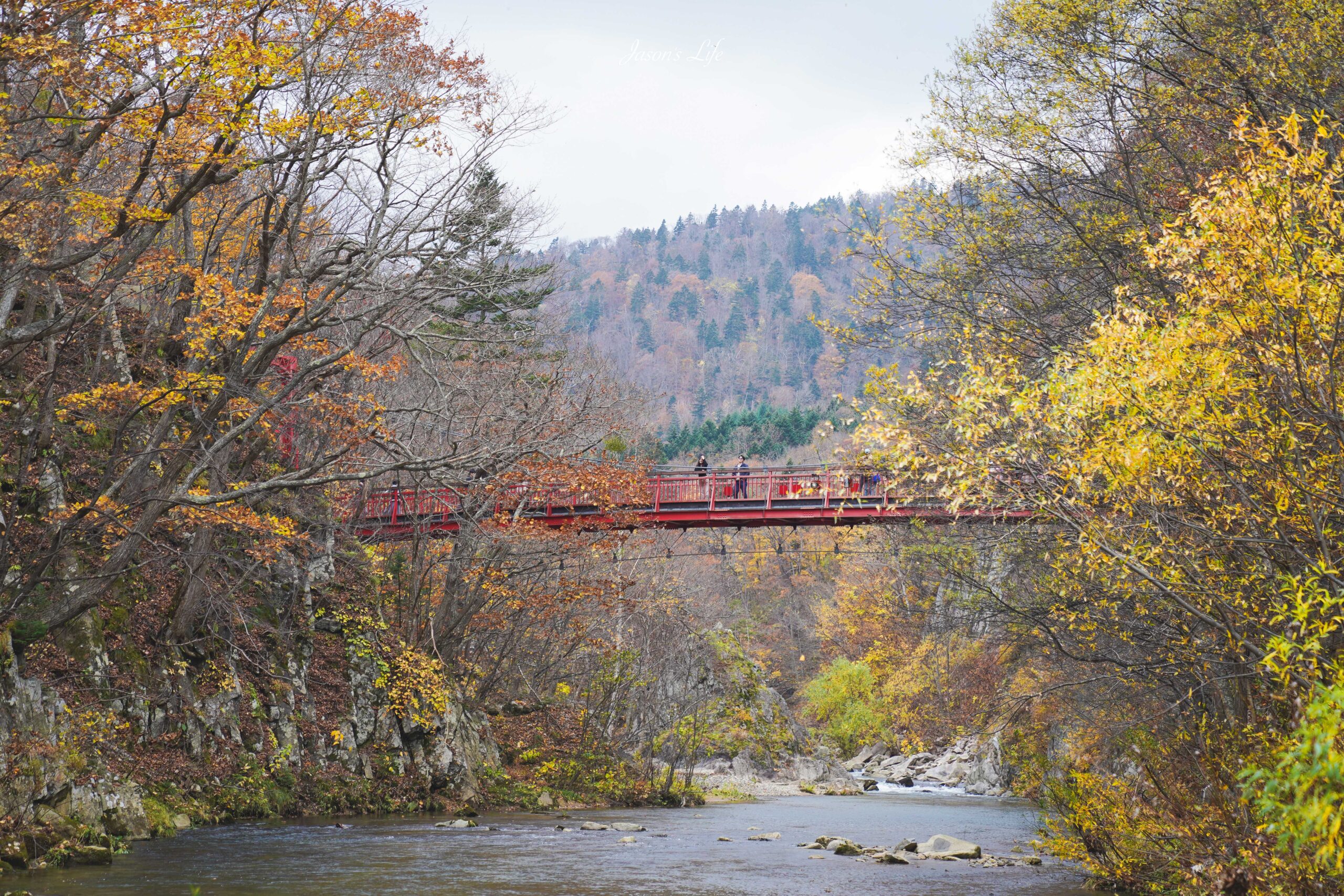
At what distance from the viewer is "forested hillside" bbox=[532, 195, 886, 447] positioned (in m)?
102

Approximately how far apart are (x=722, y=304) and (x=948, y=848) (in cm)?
11226

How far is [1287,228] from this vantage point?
6.21 metres

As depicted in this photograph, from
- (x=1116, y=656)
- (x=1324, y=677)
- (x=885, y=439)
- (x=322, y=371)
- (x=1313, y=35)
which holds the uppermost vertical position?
(x=1313, y=35)

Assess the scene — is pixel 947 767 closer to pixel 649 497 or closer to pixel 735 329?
pixel 649 497

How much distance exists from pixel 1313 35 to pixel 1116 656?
277 inches

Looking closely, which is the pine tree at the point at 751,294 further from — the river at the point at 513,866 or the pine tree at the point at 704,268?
the river at the point at 513,866

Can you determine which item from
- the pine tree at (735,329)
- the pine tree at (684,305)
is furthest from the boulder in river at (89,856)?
the pine tree at (684,305)

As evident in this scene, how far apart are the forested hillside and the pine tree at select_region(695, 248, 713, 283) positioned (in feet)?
0.65

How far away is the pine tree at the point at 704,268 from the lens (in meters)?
133

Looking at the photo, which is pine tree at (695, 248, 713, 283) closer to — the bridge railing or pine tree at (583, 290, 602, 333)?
pine tree at (583, 290, 602, 333)

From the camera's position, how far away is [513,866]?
1224 cm

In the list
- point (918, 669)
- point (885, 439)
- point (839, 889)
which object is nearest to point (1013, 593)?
point (839, 889)

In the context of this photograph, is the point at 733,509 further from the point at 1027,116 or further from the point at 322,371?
the point at 1027,116

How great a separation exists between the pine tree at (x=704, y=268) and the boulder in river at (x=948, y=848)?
118 m
